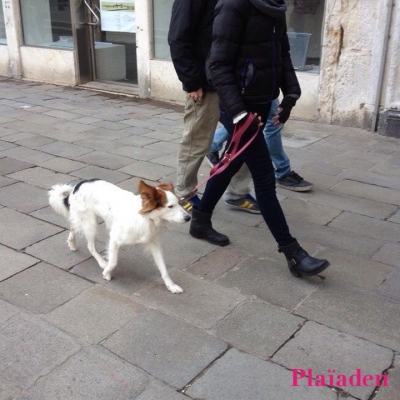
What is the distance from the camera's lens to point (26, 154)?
6.06 m

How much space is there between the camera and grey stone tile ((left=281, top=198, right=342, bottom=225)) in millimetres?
4441

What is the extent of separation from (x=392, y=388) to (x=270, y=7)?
210 centimetres

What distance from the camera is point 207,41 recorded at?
153 inches

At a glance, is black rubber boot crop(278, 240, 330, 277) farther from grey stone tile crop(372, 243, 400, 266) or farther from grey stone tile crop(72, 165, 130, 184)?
grey stone tile crop(72, 165, 130, 184)

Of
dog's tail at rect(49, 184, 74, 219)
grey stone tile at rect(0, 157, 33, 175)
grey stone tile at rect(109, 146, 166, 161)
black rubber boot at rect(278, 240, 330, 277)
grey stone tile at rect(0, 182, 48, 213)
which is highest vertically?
dog's tail at rect(49, 184, 74, 219)

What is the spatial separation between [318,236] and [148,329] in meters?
1.73

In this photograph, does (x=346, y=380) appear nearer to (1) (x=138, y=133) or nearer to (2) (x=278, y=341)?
(2) (x=278, y=341)

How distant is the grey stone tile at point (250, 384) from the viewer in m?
2.45

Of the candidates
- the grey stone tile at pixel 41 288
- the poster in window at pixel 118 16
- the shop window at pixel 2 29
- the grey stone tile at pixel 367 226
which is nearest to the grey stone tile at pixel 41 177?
the grey stone tile at pixel 41 288

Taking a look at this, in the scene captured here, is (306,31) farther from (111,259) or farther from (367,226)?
(111,259)

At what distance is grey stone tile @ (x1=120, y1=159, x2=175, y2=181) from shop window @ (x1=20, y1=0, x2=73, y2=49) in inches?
222

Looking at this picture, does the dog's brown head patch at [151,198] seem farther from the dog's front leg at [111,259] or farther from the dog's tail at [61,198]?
the dog's tail at [61,198]

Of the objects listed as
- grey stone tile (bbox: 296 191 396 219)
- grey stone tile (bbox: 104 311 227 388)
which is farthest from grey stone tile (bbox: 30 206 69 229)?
grey stone tile (bbox: 296 191 396 219)

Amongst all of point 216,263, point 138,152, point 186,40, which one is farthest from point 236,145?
point 138,152
